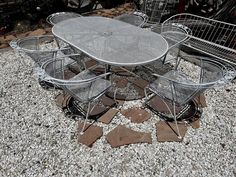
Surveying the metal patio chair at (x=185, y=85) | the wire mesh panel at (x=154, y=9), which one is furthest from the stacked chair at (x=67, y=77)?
the wire mesh panel at (x=154, y=9)

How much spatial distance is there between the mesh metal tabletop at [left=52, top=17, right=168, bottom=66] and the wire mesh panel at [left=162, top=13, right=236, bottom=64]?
900 mm

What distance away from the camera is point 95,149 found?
2.95 metres

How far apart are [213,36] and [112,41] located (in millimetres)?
2537

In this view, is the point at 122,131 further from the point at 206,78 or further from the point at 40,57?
the point at 40,57

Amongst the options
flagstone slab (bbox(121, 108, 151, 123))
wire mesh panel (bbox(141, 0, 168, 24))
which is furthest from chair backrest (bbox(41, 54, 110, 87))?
wire mesh panel (bbox(141, 0, 168, 24))

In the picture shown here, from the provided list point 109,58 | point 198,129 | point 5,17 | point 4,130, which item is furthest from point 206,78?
point 5,17

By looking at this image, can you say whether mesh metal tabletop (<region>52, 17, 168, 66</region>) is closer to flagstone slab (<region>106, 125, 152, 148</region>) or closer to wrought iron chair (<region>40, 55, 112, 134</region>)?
wrought iron chair (<region>40, 55, 112, 134</region>)

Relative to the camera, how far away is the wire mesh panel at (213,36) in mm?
4285

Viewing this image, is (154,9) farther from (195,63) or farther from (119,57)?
(119,57)

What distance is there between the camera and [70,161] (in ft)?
9.20

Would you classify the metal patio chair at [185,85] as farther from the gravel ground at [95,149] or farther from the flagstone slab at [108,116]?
the flagstone slab at [108,116]

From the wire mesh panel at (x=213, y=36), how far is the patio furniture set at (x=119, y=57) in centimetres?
2

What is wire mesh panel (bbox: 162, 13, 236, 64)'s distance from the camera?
14.1 feet

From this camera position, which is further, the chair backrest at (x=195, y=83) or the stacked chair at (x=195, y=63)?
the stacked chair at (x=195, y=63)
